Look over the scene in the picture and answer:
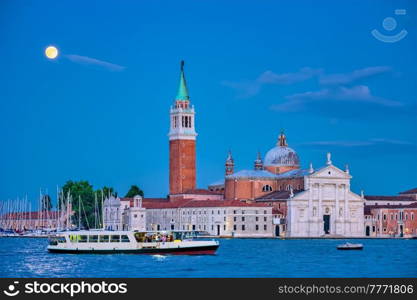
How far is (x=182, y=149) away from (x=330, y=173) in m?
11.5

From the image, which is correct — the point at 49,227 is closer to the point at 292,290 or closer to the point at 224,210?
the point at 224,210

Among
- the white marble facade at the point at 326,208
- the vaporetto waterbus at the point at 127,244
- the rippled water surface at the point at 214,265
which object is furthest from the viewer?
the white marble facade at the point at 326,208

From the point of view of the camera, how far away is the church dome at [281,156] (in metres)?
82.6

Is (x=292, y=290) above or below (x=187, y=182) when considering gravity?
below

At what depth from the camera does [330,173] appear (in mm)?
74438

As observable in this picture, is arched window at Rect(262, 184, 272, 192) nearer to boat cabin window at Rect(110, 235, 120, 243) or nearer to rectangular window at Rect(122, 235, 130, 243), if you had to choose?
boat cabin window at Rect(110, 235, 120, 243)

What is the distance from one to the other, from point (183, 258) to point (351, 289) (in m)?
19.7

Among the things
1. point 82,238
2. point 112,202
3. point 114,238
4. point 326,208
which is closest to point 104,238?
point 114,238

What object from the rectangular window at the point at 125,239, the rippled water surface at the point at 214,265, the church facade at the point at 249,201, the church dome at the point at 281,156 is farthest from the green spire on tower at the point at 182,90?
the rectangular window at the point at 125,239


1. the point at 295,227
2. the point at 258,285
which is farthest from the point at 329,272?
the point at 295,227

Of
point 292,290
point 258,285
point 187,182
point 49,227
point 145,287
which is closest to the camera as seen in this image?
point 292,290

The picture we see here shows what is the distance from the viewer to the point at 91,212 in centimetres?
8500

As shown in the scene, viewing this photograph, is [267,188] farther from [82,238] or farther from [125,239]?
[125,239]

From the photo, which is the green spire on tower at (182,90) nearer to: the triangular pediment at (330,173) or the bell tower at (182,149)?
the bell tower at (182,149)
